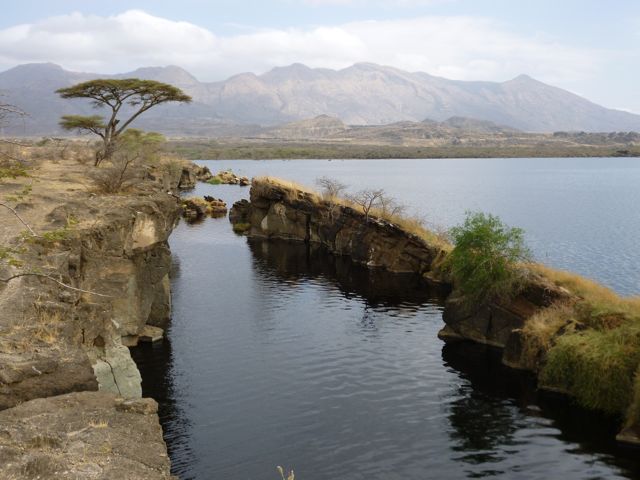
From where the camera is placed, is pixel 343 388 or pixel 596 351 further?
pixel 343 388

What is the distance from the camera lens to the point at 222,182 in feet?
505

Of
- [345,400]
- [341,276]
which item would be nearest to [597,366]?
[345,400]

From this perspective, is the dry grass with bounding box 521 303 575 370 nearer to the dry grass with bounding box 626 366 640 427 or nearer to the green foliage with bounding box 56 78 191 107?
the dry grass with bounding box 626 366 640 427

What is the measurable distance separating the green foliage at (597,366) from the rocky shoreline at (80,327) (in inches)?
857

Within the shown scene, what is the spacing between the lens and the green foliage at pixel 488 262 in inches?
1610

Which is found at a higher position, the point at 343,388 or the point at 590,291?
the point at 590,291

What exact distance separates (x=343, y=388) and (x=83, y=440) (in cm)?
1749

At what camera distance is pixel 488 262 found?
137ft

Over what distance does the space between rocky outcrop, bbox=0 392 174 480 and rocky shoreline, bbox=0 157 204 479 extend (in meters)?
0.03

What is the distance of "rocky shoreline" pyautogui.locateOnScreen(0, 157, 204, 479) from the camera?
52.2ft

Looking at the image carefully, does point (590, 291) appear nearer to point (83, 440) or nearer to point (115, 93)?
point (83, 440)

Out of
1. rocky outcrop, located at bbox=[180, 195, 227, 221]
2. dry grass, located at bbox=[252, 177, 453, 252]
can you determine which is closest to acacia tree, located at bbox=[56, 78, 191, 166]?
dry grass, located at bbox=[252, 177, 453, 252]

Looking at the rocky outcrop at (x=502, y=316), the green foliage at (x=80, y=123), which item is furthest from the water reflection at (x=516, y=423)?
the green foliage at (x=80, y=123)

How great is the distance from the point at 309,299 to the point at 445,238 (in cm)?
2030
